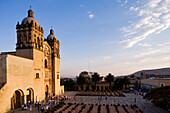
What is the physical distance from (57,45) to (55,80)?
36.5 ft

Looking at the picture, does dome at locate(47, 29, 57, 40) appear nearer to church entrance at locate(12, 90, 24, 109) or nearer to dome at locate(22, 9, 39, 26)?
dome at locate(22, 9, 39, 26)

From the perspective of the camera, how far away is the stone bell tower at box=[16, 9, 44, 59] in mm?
28125

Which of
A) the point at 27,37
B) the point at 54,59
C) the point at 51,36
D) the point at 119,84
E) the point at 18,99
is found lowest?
the point at 119,84

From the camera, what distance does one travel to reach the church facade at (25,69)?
20609mm

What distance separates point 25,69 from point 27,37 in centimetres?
741

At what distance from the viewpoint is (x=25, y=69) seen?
25.2 m

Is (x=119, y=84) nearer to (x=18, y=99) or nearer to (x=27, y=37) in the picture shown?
(x=27, y=37)

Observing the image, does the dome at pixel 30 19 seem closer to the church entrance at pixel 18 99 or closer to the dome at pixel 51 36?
the dome at pixel 51 36

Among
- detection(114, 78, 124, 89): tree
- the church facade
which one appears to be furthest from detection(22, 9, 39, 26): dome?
detection(114, 78, 124, 89): tree

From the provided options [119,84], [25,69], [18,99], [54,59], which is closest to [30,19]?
[25,69]

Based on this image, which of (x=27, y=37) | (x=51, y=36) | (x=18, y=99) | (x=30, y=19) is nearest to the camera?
(x=18, y=99)

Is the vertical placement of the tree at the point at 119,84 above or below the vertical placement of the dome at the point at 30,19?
below

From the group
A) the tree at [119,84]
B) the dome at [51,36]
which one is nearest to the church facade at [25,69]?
the dome at [51,36]

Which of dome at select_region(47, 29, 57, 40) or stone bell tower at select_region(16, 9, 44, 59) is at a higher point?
dome at select_region(47, 29, 57, 40)
